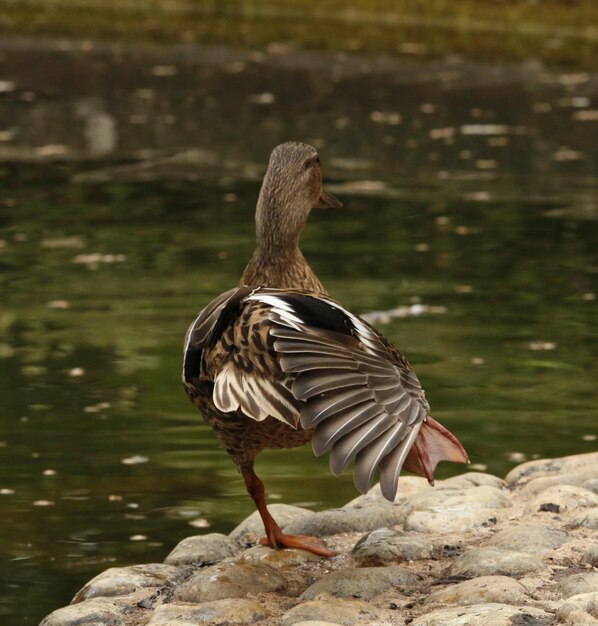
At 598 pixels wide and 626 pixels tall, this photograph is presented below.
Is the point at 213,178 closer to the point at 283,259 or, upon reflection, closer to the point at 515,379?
Result: the point at 515,379

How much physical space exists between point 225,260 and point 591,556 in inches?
220

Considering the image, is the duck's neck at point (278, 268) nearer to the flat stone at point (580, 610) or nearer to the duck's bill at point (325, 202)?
the duck's bill at point (325, 202)

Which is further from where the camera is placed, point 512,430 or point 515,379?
point 515,379

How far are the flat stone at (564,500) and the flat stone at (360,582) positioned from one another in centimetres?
86

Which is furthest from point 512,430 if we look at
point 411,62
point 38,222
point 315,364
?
point 411,62

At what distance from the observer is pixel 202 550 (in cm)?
549

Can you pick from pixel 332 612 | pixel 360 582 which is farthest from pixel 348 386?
pixel 360 582

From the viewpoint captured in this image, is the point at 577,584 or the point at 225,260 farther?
the point at 225,260

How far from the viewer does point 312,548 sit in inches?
209

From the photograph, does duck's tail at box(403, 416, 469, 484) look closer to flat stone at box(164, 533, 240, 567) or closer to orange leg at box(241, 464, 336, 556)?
orange leg at box(241, 464, 336, 556)

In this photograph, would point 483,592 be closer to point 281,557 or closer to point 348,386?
point 348,386

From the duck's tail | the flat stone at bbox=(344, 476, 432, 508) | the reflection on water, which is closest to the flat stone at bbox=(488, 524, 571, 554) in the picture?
the duck's tail

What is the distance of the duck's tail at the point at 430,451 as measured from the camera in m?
4.70

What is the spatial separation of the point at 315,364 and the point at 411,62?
1532cm
